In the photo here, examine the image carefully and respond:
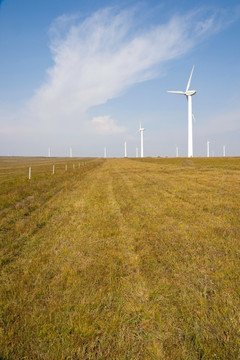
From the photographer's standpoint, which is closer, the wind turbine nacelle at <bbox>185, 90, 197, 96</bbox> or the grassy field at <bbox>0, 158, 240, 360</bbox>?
the grassy field at <bbox>0, 158, 240, 360</bbox>

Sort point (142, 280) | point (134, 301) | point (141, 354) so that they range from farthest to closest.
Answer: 1. point (142, 280)
2. point (134, 301)
3. point (141, 354)

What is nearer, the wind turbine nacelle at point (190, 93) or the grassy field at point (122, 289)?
the grassy field at point (122, 289)

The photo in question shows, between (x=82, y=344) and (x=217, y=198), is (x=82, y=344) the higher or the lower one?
the lower one

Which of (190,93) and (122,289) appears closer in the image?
(122,289)

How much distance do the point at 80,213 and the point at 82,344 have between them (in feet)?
23.0

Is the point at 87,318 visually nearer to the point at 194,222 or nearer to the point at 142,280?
the point at 142,280

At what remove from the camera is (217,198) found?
11.6 meters

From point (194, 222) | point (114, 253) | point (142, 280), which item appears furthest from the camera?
point (194, 222)

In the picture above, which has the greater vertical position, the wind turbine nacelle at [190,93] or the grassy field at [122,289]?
the wind turbine nacelle at [190,93]

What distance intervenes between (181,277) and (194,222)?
153 inches

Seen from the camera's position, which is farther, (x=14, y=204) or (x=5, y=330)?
(x=14, y=204)

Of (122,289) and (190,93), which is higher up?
(190,93)

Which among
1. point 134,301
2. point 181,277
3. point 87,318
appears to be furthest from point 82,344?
point 181,277

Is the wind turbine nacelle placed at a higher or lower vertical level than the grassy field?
higher
